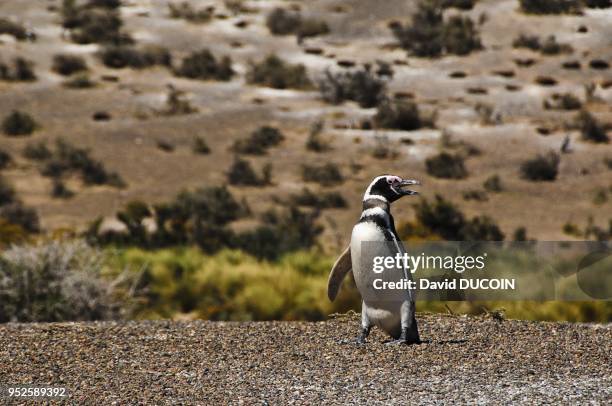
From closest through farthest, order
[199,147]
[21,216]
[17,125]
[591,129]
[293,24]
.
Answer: [21,216] < [199,147] < [591,129] < [17,125] < [293,24]

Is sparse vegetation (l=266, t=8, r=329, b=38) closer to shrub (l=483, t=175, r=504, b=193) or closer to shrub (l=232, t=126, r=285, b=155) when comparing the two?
shrub (l=232, t=126, r=285, b=155)

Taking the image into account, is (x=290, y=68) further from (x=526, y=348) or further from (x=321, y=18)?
(x=526, y=348)

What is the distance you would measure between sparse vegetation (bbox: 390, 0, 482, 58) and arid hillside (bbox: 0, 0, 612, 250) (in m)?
→ 0.12

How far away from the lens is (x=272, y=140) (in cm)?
3784

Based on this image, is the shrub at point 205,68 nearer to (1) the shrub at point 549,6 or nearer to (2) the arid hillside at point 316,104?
(2) the arid hillside at point 316,104

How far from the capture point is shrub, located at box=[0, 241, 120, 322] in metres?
13.6

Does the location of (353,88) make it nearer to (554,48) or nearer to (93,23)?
(554,48)

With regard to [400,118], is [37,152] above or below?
below

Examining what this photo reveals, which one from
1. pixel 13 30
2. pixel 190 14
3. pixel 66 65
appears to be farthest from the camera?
pixel 190 14

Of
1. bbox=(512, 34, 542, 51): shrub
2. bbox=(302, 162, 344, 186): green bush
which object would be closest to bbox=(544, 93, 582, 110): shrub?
bbox=(512, 34, 542, 51): shrub

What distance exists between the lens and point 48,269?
13.8 meters

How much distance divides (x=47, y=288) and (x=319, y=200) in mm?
18175

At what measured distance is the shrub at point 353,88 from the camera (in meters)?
42.3

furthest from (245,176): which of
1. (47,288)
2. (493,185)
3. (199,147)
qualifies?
(47,288)
